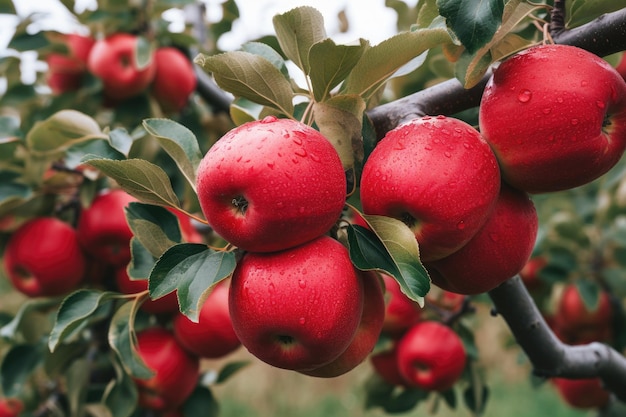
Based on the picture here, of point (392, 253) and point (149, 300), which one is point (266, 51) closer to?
point (392, 253)

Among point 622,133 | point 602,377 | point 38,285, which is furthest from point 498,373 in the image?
point 622,133

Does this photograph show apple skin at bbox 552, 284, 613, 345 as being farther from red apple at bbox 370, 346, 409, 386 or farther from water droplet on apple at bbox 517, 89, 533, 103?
water droplet on apple at bbox 517, 89, 533, 103

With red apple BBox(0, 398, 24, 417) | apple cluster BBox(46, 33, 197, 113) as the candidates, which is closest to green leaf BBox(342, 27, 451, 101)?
apple cluster BBox(46, 33, 197, 113)

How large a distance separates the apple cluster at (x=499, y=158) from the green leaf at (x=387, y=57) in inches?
2.7

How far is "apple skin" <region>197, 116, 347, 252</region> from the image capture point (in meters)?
0.58

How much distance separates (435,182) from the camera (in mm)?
597

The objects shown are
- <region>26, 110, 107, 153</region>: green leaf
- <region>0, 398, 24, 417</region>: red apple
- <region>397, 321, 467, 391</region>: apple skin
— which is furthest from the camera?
<region>0, 398, 24, 417</region>: red apple

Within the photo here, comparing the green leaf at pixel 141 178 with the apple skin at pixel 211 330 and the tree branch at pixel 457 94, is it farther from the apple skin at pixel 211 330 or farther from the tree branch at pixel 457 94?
the apple skin at pixel 211 330

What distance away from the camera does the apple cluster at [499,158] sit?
600 millimetres

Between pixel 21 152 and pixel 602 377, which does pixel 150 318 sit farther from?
pixel 602 377

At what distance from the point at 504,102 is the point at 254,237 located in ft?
0.90

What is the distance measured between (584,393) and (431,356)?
0.60m

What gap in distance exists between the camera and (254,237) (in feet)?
1.95

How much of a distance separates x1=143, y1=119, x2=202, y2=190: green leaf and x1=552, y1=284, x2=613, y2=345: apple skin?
1.12 m
